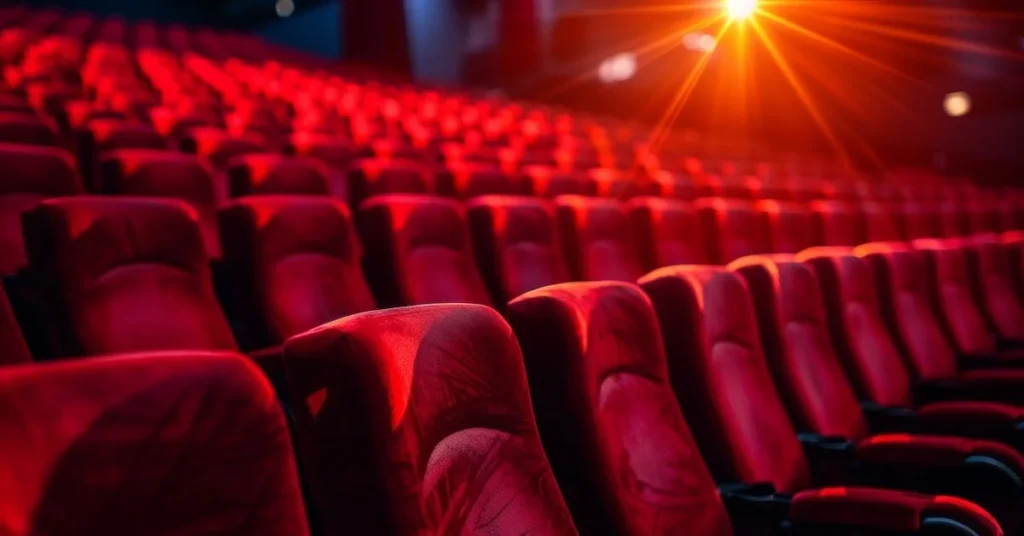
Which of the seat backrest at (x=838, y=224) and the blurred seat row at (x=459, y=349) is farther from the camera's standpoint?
the seat backrest at (x=838, y=224)

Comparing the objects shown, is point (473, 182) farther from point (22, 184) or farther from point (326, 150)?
point (22, 184)

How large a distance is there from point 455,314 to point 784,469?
416 mm

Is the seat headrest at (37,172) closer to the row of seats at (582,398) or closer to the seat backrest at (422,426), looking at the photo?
the row of seats at (582,398)

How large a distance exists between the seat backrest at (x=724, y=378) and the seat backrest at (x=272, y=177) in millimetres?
572

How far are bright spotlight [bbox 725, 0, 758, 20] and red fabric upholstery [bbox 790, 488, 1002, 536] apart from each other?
2889 mm

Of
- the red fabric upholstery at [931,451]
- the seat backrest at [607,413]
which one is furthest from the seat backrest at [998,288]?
the seat backrest at [607,413]

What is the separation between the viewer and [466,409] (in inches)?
15.6

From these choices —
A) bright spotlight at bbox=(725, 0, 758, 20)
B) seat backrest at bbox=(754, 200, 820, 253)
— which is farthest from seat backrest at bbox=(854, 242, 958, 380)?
bright spotlight at bbox=(725, 0, 758, 20)

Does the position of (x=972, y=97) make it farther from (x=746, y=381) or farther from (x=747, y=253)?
(x=746, y=381)

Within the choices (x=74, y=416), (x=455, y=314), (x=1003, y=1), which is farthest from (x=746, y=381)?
(x=1003, y=1)

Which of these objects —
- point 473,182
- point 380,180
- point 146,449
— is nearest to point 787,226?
point 473,182

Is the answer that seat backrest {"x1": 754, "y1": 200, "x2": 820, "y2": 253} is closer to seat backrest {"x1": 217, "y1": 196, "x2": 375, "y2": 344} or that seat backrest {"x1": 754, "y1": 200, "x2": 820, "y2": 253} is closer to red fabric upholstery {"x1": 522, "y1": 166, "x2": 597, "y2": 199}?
red fabric upholstery {"x1": 522, "y1": 166, "x2": 597, "y2": 199}

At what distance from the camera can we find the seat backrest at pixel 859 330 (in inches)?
37.9

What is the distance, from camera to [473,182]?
1.28 meters
